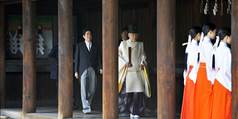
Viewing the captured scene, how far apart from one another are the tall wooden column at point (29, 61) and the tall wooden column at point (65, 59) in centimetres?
135

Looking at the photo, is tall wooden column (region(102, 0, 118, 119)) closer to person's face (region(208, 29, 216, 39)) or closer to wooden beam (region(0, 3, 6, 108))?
person's face (region(208, 29, 216, 39))

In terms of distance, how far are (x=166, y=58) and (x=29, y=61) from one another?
482 cm

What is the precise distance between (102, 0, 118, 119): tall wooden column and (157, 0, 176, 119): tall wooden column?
1.45 m

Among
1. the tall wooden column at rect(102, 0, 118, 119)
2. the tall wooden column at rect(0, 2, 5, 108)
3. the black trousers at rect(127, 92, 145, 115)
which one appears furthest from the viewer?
the tall wooden column at rect(0, 2, 5, 108)

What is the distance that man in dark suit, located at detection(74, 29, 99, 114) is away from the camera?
12.8 m

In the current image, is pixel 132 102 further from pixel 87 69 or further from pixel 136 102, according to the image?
pixel 87 69

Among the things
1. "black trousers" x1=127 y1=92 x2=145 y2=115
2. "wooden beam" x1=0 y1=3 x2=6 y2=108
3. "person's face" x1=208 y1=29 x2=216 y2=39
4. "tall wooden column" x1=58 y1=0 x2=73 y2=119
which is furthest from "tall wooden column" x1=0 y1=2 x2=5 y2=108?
"person's face" x1=208 y1=29 x2=216 y2=39

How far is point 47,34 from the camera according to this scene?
16406mm

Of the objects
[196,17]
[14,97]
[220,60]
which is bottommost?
[14,97]

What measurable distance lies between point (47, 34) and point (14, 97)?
1.91 meters

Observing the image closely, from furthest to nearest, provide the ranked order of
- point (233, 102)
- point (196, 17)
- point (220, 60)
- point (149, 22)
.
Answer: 1. point (149, 22)
2. point (196, 17)
3. point (220, 60)
4. point (233, 102)

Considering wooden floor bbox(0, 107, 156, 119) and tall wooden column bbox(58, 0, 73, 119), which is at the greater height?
tall wooden column bbox(58, 0, 73, 119)

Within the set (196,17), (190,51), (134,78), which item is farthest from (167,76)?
(196,17)

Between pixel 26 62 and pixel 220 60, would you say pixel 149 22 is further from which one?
pixel 220 60
